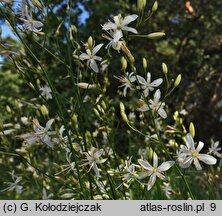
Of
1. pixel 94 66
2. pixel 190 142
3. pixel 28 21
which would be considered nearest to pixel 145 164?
pixel 190 142

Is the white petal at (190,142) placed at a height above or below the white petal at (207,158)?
above

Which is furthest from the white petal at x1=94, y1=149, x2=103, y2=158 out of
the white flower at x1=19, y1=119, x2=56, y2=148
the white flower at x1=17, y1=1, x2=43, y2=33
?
the white flower at x1=17, y1=1, x2=43, y2=33

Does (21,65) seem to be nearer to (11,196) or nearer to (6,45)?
(6,45)

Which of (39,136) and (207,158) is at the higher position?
(39,136)

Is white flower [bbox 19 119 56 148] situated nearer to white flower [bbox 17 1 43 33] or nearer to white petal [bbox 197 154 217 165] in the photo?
white flower [bbox 17 1 43 33]

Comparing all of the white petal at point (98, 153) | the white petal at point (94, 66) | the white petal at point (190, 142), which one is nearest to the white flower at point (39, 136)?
the white petal at point (98, 153)

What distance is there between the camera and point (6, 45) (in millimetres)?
1534

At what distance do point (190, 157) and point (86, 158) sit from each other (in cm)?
45

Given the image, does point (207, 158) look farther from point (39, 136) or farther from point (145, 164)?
point (39, 136)

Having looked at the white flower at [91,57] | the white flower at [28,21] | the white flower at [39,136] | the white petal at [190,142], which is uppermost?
the white flower at [28,21]

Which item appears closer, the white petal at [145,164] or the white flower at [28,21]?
the white petal at [145,164]

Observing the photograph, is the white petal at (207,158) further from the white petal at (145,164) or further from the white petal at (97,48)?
the white petal at (97,48)

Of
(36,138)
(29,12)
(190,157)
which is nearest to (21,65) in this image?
(29,12)

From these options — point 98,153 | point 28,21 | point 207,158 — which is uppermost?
point 28,21
